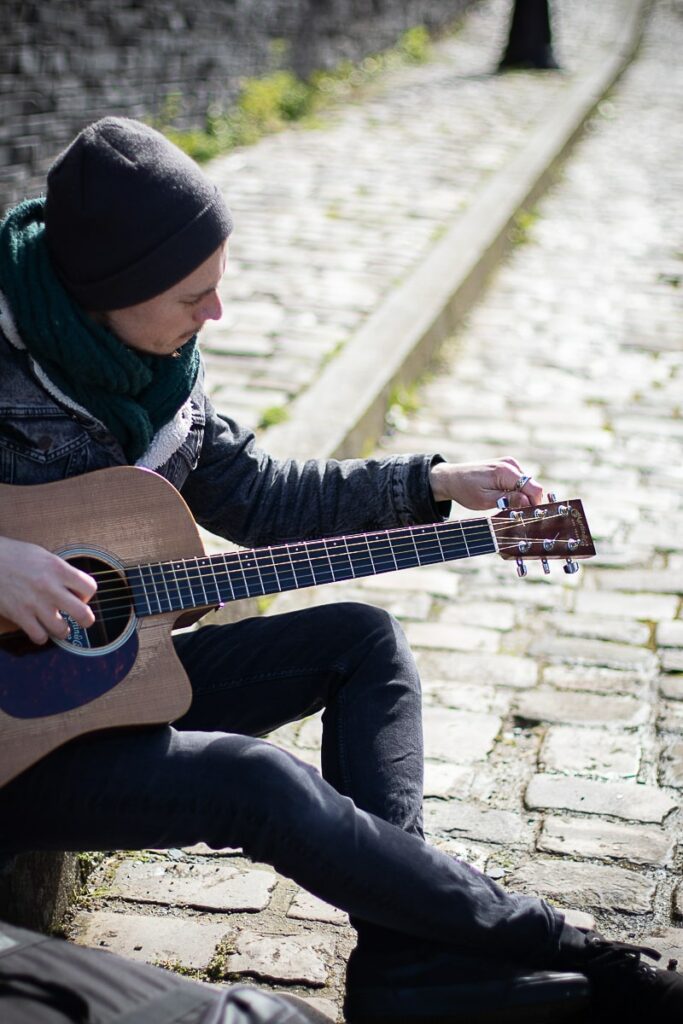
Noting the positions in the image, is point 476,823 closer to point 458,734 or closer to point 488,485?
point 458,734

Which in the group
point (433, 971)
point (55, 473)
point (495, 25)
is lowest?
point (495, 25)

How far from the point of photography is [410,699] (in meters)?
2.40

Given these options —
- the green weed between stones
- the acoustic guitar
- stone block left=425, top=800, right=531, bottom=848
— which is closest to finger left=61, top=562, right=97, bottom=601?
the acoustic guitar

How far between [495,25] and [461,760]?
19.1 meters

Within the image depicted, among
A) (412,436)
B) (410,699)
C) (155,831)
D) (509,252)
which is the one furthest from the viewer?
(509,252)

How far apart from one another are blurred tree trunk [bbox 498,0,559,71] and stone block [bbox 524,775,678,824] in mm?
13890

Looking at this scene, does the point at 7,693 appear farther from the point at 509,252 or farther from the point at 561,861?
the point at 509,252

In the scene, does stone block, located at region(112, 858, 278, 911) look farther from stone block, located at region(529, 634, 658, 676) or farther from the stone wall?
the stone wall

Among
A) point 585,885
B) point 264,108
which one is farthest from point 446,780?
point 264,108

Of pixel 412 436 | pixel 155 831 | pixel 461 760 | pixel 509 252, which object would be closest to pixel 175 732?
pixel 155 831

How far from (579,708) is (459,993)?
1367 mm

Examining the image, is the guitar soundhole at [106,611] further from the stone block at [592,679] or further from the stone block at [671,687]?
the stone block at [671,687]

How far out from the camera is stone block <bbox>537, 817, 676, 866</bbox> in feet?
8.96

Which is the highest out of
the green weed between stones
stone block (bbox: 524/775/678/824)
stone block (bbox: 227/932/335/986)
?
stone block (bbox: 227/932/335/986)
